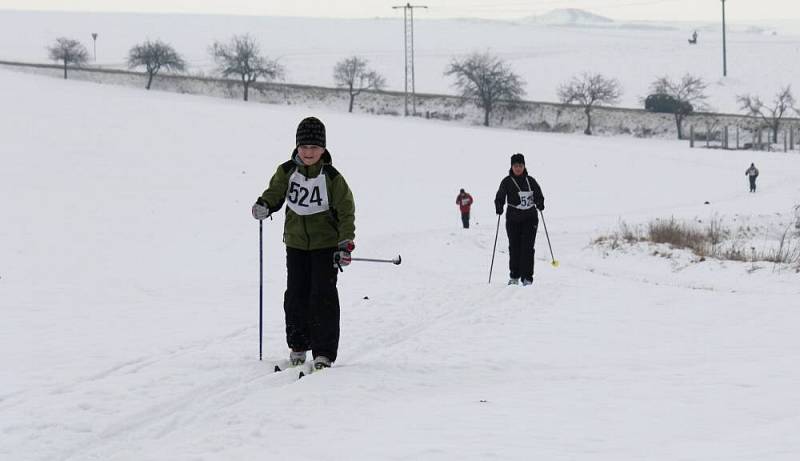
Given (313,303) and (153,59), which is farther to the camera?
(153,59)

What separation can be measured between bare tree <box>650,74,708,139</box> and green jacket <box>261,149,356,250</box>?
220ft

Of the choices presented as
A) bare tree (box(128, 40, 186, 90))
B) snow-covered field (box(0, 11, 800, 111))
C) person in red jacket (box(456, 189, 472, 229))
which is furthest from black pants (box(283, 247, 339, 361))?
snow-covered field (box(0, 11, 800, 111))

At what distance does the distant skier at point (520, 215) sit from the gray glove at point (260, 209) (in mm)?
6726

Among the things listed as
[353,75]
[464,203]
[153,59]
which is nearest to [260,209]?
[464,203]

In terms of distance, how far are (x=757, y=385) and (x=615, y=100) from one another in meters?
80.3

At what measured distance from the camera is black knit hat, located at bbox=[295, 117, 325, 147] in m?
7.66

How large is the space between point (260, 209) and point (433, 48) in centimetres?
13470

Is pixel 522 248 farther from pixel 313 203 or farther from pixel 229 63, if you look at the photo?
pixel 229 63

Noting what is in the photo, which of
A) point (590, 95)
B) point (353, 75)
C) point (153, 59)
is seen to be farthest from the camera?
point (353, 75)

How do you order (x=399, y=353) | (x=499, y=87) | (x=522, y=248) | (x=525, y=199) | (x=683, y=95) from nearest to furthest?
(x=399, y=353) < (x=522, y=248) < (x=525, y=199) < (x=499, y=87) < (x=683, y=95)

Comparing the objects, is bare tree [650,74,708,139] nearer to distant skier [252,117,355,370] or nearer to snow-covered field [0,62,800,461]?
snow-covered field [0,62,800,461]

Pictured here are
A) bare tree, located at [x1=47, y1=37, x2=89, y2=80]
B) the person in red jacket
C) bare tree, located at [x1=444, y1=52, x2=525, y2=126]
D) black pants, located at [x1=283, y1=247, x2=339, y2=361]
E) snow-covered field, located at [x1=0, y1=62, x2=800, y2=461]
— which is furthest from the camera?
bare tree, located at [x1=47, y1=37, x2=89, y2=80]

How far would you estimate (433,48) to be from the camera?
140 meters

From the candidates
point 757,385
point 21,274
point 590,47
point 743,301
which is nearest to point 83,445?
point 757,385
